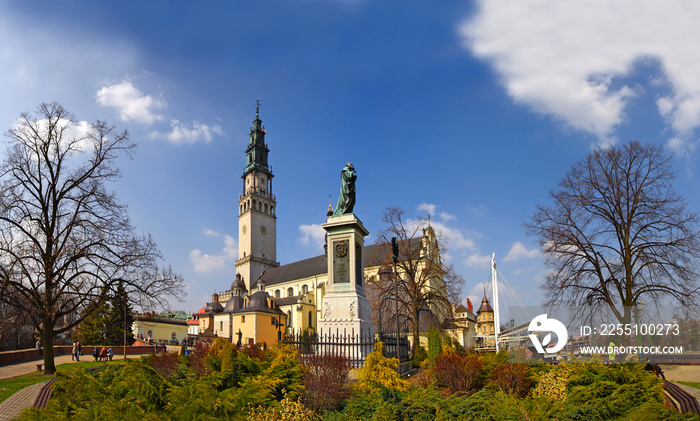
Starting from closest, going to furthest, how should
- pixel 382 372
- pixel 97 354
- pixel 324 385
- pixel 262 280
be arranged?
pixel 324 385
pixel 382 372
pixel 97 354
pixel 262 280

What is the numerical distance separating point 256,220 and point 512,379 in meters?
71.1

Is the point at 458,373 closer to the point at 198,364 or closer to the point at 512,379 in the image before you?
the point at 512,379

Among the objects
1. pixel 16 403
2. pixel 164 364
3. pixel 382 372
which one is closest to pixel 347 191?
pixel 382 372

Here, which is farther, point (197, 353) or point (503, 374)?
point (197, 353)

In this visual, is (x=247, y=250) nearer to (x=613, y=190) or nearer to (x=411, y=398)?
(x=613, y=190)

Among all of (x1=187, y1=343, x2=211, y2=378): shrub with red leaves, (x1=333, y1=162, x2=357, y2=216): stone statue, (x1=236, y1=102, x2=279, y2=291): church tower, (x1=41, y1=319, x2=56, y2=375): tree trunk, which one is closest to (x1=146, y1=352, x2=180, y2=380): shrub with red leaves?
(x1=187, y1=343, x2=211, y2=378): shrub with red leaves

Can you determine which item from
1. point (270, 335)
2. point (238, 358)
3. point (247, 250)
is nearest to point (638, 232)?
point (238, 358)

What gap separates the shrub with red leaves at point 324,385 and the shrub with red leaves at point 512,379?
3118 mm

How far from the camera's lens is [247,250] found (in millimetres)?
76062

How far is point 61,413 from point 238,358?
315 cm

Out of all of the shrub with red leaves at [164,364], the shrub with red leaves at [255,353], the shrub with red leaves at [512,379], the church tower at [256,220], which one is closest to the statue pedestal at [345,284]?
the shrub with red leaves at [255,353]

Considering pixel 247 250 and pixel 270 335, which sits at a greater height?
pixel 247 250

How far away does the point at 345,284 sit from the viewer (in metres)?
14.2

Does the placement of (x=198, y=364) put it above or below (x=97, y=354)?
above
